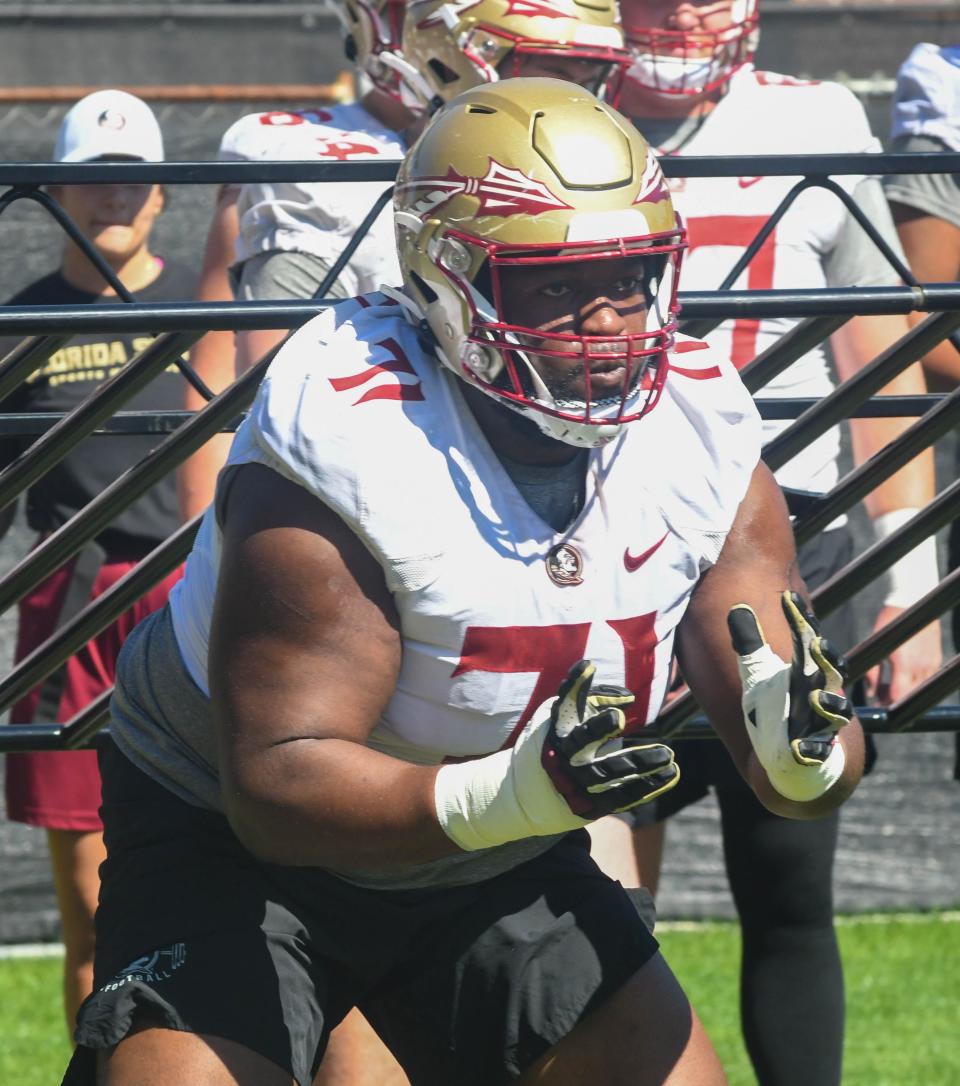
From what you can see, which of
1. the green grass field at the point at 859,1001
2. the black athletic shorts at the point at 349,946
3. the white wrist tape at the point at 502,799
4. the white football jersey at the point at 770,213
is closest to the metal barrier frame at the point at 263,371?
the white football jersey at the point at 770,213

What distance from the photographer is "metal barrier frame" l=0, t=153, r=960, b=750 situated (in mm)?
2793

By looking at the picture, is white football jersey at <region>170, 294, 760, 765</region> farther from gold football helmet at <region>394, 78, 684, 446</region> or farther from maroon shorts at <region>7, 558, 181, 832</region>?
maroon shorts at <region>7, 558, 181, 832</region>

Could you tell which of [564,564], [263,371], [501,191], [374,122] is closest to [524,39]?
[374,122]

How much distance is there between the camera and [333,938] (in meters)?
2.51

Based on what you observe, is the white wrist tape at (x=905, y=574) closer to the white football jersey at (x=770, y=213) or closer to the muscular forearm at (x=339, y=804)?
the white football jersey at (x=770, y=213)

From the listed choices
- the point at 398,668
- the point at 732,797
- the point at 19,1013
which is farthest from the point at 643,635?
the point at 19,1013

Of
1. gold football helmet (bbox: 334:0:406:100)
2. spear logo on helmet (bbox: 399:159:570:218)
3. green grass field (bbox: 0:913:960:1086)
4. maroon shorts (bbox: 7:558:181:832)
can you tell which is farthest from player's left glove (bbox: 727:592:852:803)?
green grass field (bbox: 0:913:960:1086)

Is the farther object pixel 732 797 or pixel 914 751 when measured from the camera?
pixel 914 751

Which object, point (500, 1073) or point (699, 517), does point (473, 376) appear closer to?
point (699, 517)

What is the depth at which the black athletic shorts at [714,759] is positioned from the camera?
359 cm

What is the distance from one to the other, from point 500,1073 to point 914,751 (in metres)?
3.59

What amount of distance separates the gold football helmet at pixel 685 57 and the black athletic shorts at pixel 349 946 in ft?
5.29

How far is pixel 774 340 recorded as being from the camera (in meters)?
3.59

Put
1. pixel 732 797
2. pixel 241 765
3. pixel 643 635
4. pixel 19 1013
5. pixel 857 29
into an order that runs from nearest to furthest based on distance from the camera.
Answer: pixel 241 765
pixel 643 635
pixel 732 797
pixel 19 1013
pixel 857 29
